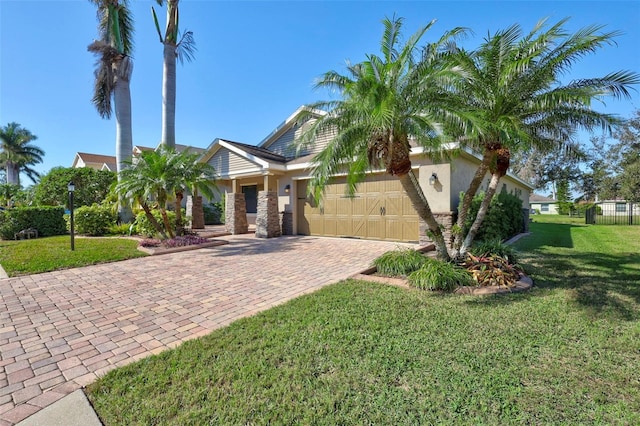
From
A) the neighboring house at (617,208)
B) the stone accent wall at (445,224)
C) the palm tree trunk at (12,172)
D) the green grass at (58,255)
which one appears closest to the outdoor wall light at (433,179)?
the stone accent wall at (445,224)

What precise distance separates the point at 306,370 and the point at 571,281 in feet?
20.7

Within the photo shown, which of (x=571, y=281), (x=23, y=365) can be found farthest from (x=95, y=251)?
(x=571, y=281)

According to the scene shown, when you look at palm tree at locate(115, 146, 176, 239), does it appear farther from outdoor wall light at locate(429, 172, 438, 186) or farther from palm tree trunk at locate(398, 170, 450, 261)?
outdoor wall light at locate(429, 172, 438, 186)

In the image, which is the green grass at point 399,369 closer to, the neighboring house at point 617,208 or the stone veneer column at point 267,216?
the stone veneer column at point 267,216

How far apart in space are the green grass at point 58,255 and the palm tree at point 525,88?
1020 cm

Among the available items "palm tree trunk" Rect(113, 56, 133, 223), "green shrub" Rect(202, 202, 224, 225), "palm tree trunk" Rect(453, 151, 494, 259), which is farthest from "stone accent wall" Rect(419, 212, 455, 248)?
"palm tree trunk" Rect(113, 56, 133, 223)

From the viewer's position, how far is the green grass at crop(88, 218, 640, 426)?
93.7 inches

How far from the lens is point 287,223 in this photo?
14.9m

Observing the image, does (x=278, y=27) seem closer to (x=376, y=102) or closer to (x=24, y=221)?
(x=376, y=102)

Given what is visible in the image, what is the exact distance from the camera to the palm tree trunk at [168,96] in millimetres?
16688

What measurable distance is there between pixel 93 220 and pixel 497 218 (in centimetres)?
1832

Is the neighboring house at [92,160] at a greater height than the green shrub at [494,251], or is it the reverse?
the neighboring house at [92,160]

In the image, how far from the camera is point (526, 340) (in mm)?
3533

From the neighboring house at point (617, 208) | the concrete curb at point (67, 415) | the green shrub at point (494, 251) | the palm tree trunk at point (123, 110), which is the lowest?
the concrete curb at point (67, 415)
